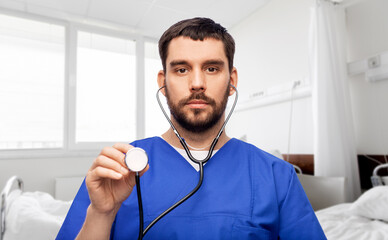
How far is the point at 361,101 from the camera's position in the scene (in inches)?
73.0

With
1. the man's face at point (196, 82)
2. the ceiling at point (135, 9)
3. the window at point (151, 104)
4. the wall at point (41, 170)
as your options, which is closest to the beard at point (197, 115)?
the man's face at point (196, 82)

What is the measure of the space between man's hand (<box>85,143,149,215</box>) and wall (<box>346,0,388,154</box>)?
1.85m

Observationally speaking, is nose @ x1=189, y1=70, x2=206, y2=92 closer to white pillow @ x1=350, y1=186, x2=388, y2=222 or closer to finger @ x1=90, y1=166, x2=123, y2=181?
finger @ x1=90, y1=166, x2=123, y2=181

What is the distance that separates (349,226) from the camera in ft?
3.85

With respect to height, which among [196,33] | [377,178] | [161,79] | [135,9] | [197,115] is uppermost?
[135,9]

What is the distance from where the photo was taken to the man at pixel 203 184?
0.58 meters

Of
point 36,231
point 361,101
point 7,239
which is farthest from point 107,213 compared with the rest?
point 361,101

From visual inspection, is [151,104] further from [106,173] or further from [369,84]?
[106,173]

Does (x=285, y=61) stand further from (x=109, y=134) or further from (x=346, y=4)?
(x=109, y=134)

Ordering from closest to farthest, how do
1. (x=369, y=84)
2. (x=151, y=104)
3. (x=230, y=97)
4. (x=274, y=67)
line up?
(x=369, y=84) → (x=274, y=67) → (x=230, y=97) → (x=151, y=104)

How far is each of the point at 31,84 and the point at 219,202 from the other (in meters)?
2.82

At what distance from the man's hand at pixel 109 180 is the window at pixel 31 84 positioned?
2.67 m

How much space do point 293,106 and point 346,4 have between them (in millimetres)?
886

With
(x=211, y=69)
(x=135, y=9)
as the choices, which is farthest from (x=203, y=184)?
(x=135, y=9)
